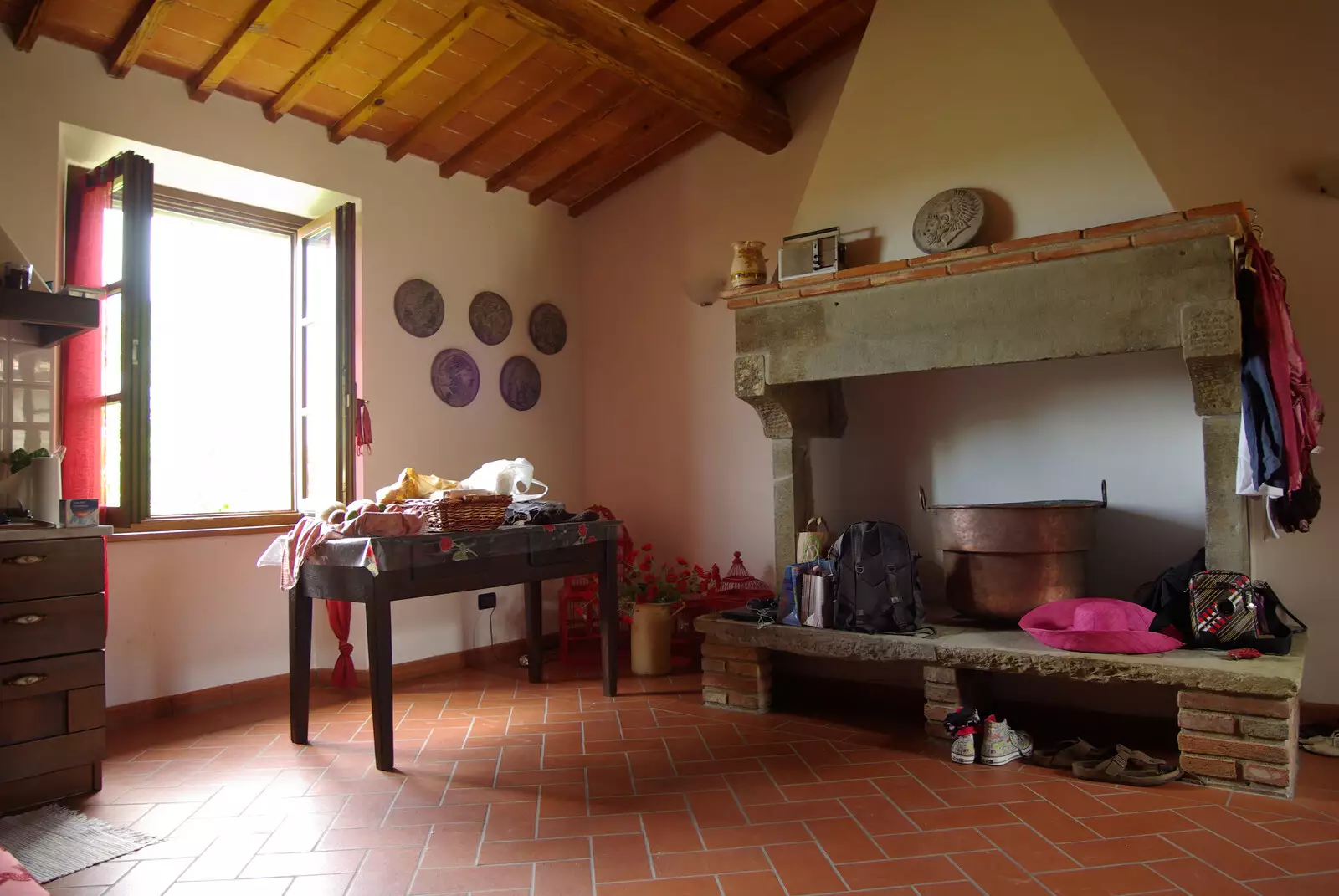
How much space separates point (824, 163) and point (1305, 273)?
2088mm

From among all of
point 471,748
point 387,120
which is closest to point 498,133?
point 387,120

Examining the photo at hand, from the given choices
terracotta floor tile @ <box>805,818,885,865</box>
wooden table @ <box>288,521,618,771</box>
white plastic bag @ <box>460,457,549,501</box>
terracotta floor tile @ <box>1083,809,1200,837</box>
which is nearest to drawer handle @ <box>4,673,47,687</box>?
wooden table @ <box>288,521,618,771</box>

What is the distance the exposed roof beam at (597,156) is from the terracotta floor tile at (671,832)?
12.7ft

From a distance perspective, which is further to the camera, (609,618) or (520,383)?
(520,383)

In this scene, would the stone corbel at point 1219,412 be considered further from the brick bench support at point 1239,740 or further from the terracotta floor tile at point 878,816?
the terracotta floor tile at point 878,816

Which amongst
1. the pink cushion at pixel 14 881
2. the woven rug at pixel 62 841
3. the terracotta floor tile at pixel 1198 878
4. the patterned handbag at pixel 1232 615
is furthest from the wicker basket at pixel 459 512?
the patterned handbag at pixel 1232 615

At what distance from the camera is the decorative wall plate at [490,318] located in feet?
16.9

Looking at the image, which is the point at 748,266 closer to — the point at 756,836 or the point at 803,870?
the point at 756,836

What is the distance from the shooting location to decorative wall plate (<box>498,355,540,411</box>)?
532 centimetres

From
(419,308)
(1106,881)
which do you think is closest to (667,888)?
(1106,881)

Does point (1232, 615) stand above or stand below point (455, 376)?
below

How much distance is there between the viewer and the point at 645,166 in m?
5.54

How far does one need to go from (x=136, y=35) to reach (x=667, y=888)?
150 inches

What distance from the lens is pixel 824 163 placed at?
4.10 meters
